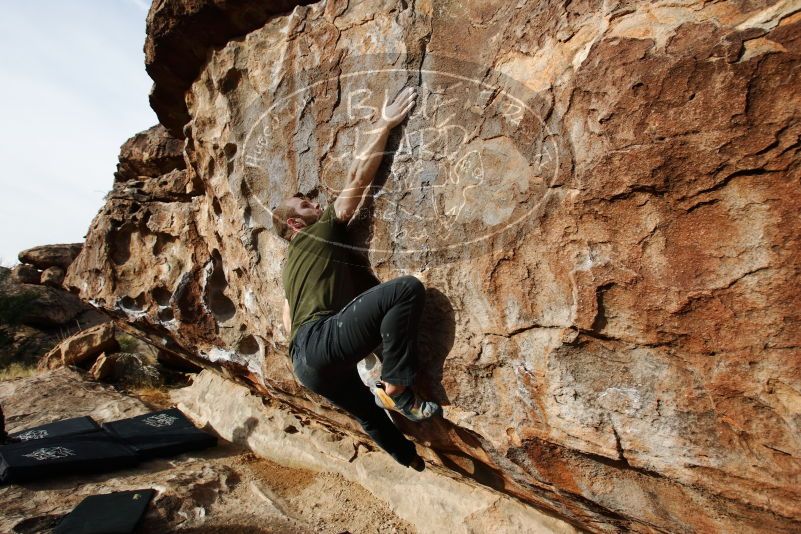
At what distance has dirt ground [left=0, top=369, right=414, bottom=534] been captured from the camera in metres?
3.01

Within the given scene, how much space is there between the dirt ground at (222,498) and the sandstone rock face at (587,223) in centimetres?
90

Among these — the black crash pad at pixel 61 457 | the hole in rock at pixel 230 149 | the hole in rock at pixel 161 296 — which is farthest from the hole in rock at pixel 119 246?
the hole in rock at pixel 230 149

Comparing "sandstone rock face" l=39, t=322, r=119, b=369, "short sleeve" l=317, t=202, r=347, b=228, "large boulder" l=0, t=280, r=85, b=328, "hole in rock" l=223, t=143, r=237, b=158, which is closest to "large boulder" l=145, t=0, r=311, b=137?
"hole in rock" l=223, t=143, r=237, b=158

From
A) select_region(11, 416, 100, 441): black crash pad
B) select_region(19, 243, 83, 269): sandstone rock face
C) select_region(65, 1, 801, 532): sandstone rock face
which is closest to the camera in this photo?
select_region(65, 1, 801, 532): sandstone rock face

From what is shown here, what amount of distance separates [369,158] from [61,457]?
3.10m

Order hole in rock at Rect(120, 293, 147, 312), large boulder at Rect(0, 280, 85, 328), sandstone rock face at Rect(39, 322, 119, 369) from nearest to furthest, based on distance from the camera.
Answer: hole in rock at Rect(120, 293, 147, 312) < sandstone rock face at Rect(39, 322, 119, 369) < large boulder at Rect(0, 280, 85, 328)

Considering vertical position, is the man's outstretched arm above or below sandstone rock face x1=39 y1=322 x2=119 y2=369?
above

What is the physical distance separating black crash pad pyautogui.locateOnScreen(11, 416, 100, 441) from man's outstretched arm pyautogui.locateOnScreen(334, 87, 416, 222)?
11.2 feet

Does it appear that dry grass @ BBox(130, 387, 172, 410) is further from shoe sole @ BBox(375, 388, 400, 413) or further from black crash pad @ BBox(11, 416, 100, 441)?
shoe sole @ BBox(375, 388, 400, 413)

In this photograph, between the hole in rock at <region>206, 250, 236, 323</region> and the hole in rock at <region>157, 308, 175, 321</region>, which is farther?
the hole in rock at <region>157, 308, 175, 321</region>

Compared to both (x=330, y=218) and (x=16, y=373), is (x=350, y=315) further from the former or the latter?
(x=16, y=373)

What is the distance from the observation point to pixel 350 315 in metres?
2.18

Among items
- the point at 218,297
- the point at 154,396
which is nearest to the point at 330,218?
the point at 218,297

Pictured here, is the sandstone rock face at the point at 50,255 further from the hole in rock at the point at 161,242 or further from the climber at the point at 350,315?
the climber at the point at 350,315
